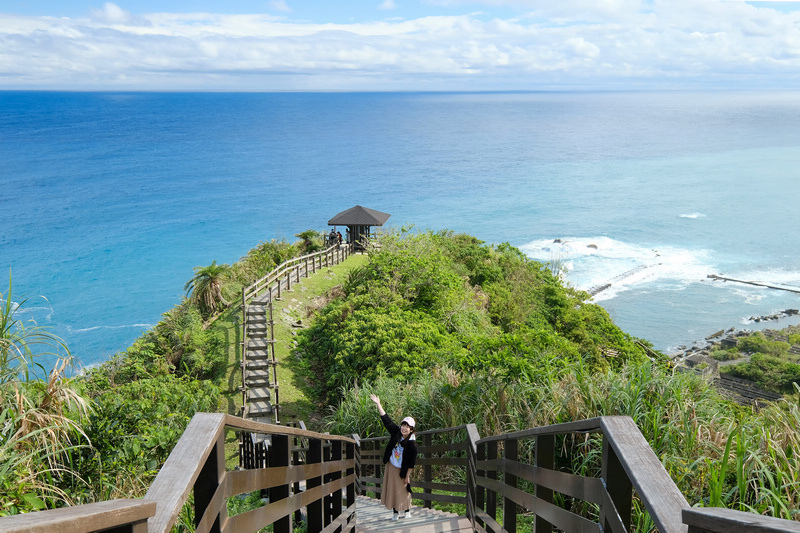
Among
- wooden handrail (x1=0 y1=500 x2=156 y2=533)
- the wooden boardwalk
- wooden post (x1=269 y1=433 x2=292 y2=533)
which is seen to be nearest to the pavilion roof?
the wooden boardwalk

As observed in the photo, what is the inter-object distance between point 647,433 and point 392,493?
3156 mm

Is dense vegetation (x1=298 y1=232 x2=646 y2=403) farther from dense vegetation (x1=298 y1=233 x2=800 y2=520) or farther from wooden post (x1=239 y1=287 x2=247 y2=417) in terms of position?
wooden post (x1=239 y1=287 x2=247 y2=417)

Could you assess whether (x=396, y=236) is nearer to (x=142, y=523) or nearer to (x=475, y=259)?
(x=475, y=259)

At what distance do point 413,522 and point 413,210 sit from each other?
236ft

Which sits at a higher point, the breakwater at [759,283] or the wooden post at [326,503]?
the wooden post at [326,503]

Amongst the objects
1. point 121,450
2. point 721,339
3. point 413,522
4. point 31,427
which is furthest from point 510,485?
point 721,339

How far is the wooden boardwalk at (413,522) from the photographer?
5625mm

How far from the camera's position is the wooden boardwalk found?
5625mm

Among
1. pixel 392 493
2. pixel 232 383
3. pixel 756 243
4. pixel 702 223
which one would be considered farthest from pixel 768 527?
pixel 702 223

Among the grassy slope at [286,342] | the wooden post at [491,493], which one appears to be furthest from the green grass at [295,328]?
the wooden post at [491,493]

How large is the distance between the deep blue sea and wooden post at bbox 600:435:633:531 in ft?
82.8

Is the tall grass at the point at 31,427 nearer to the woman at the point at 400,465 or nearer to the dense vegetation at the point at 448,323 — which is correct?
the woman at the point at 400,465

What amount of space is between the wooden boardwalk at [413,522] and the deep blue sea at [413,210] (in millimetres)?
19916

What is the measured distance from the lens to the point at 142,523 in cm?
129
